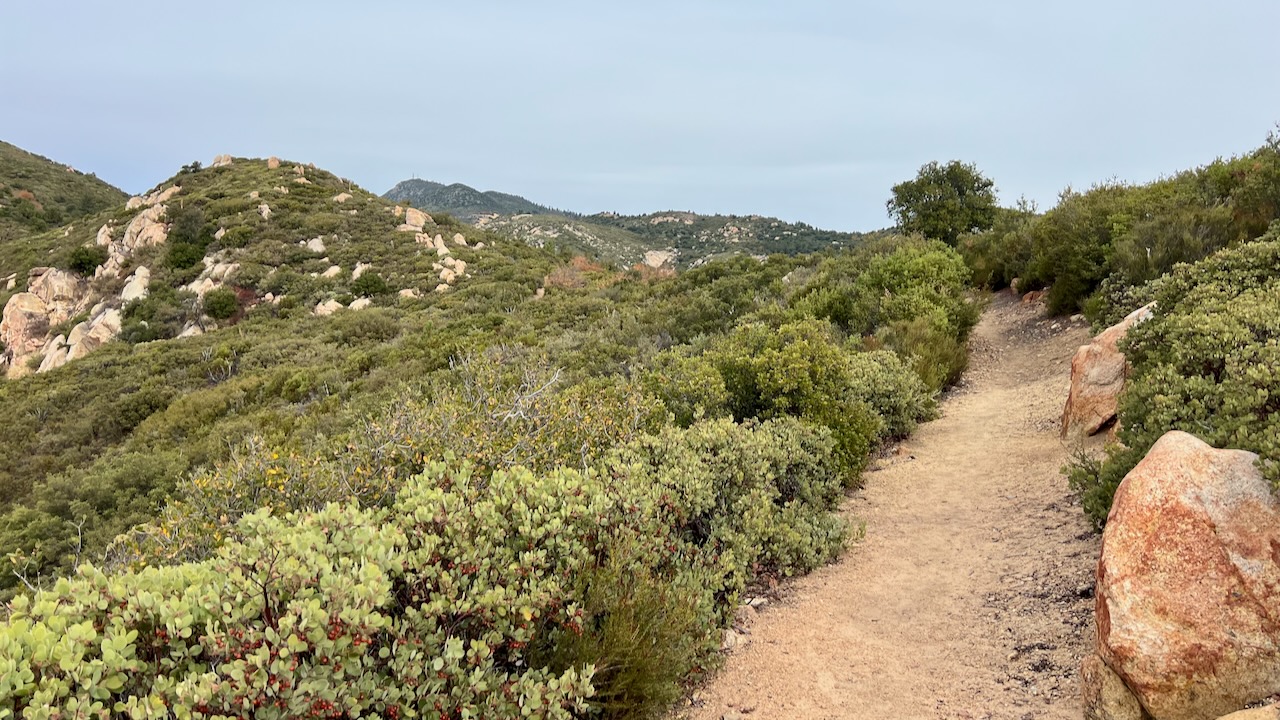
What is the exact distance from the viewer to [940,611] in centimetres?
411

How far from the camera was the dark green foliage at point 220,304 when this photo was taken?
2728cm

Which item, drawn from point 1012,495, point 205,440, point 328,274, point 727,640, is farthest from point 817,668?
point 328,274

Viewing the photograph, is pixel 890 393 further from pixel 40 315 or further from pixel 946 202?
pixel 40 315

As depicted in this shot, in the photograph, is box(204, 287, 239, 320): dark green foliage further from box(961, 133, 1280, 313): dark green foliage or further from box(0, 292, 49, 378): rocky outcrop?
box(961, 133, 1280, 313): dark green foliage

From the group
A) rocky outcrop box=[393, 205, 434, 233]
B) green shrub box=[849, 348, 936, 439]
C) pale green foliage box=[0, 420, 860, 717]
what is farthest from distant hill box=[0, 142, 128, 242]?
pale green foliage box=[0, 420, 860, 717]

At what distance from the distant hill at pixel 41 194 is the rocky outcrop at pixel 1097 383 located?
54198mm

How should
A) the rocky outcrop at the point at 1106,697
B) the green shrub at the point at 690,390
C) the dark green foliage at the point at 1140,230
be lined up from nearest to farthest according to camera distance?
the rocky outcrop at the point at 1106,697, the green shrub at the point at 690,390, the dark green foliage at the point at 1140,230

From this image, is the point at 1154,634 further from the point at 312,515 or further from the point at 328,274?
the point at 328,274

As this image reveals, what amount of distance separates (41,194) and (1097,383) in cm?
6667

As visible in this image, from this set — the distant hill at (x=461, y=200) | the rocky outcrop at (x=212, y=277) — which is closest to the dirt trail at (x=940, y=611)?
the rocky outcrop at (x=212, y=277)

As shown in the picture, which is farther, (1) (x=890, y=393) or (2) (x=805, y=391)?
(1) (x=890, y=393)

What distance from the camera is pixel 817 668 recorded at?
12.0 feet

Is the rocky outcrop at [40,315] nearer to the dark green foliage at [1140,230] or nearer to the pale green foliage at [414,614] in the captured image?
the pale green foliage at [414,614]

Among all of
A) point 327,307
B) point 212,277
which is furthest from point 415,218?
point 327,307
